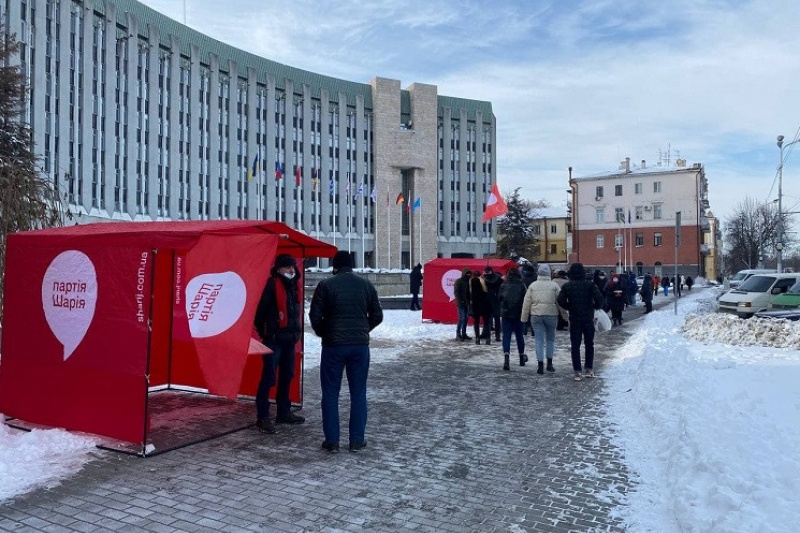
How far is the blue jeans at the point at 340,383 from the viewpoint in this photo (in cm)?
609

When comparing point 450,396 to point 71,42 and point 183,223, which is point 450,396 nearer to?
point 183,223

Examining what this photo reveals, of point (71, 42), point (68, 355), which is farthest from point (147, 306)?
point (71, 42)

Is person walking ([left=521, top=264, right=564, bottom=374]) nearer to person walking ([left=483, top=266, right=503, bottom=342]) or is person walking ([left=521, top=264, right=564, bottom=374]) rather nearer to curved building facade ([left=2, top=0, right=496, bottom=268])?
person walking ([left=483, top=266, right=503, bottom=342])

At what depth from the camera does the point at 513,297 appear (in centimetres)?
1162

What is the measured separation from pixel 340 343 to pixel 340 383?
41cm

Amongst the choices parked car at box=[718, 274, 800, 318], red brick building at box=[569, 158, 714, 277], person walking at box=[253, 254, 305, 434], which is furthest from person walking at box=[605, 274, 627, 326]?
red brick building at box=[569, 158, 714, 277]

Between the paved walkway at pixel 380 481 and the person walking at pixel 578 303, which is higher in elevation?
the person walking at pixel 578 303

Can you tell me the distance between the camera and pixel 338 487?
5.12 meters

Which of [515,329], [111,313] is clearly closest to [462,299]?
[515,329]

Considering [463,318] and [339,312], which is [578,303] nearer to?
[339,312]

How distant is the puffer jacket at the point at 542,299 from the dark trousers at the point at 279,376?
16.2 feet

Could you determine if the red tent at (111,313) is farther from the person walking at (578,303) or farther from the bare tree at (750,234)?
the bare tree at (750,234)

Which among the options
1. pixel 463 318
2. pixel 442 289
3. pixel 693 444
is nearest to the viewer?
pixel 693 444

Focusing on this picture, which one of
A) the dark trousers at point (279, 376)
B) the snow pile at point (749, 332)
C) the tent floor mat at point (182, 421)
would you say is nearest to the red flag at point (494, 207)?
the snow pile at point (749, 332)
